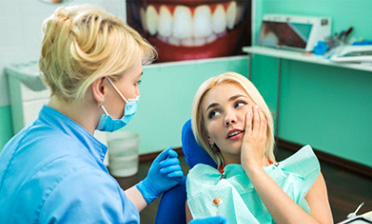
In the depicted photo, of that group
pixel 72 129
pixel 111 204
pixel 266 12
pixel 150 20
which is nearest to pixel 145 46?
pixel 72 129

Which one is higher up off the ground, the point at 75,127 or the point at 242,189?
the point at 75,127

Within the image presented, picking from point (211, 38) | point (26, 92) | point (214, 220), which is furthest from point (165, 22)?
point (214, 220)

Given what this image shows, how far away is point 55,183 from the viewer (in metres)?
1.02

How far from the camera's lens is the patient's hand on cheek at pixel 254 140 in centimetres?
147

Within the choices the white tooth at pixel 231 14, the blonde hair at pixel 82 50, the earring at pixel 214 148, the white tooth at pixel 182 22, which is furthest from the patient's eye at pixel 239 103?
the white tooth at pixel 231 14

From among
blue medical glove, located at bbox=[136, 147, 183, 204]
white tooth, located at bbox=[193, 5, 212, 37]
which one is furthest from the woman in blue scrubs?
white tooth, located at bbox=[193, 5, 212, 37]

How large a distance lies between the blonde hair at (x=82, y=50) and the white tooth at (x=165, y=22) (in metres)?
2.56

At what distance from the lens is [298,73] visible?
3955mm

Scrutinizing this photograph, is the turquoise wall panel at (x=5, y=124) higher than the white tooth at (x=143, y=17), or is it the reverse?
the white tooth at (x=143, y=17)

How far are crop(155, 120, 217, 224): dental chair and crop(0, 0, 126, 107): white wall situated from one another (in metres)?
2.04

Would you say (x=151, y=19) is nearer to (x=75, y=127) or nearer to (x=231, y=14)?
(x=231, y=14)

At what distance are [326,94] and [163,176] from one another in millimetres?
2569

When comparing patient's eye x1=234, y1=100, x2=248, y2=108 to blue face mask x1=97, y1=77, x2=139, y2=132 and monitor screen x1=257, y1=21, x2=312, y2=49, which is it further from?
monitor screen x1=257, y1=21, x2=312, y2=49

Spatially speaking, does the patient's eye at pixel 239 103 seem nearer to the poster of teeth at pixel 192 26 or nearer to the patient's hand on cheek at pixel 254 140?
the patient's hand on cheek at pixel 254 140
